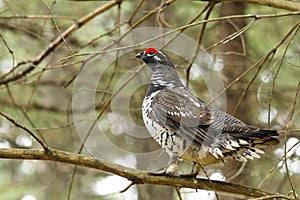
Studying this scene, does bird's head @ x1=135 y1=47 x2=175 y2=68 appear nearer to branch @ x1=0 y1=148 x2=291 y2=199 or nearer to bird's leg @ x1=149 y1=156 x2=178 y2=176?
bird's leg @ x1=149 y1=156 x2=178 y2=176

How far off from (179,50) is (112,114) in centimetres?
205

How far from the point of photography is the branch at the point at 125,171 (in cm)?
→ 332

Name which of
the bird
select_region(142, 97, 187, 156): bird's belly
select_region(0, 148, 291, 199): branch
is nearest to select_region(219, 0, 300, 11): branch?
the bird

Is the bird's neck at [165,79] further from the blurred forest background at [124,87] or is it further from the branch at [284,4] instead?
the branch at [284,4]

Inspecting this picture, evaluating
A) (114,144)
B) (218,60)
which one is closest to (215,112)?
(218,60)

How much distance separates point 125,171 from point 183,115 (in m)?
0.89

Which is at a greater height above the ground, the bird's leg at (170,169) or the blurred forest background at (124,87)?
the blurred forest background at (124,87)

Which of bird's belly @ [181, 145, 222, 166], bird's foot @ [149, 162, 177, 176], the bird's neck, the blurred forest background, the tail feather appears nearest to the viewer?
the tail feather

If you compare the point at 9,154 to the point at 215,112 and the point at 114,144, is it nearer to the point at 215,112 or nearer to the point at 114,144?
the point at 215,112

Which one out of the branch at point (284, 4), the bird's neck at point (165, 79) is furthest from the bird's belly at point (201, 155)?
the branch at point (284, 4)

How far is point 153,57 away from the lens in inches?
192

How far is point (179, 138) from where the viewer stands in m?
4.13

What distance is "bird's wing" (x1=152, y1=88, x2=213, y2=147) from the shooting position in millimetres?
4109

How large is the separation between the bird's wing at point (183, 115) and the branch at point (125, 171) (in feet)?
1.05
